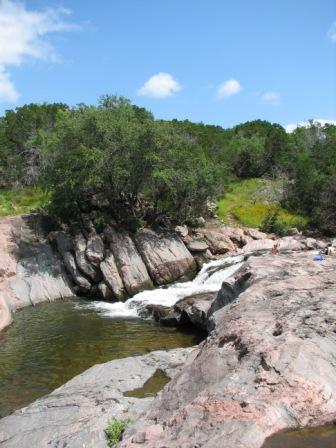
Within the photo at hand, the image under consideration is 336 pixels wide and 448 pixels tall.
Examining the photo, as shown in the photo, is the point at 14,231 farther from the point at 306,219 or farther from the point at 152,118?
the point at 306,219

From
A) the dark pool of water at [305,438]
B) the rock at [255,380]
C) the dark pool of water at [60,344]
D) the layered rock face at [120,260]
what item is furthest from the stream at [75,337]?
the dark pool of water at [305,438]

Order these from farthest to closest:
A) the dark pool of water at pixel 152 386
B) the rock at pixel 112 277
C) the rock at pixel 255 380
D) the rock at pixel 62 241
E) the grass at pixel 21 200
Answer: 1. the grass at pixel 21 200
2. the rock at pixel 62 241
3. the rock at pixel 112 277
4. the dark pool of water at pixel 152 386
5. the rock at pixel 255 380

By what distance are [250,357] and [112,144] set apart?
26.8 metres

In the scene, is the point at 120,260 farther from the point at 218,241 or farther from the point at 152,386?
the point at 152,386

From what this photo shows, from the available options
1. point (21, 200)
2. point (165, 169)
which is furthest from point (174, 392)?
point (21, 200)

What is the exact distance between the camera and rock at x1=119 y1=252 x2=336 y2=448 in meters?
8.21

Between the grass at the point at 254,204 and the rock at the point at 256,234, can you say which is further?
the grass at the point at 254,204

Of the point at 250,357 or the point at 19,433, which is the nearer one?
the point at 250,357

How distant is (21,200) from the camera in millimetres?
52188

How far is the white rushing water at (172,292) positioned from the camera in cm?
2923

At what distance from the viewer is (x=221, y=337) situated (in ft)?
36.8

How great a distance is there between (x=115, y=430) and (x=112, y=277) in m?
21.6

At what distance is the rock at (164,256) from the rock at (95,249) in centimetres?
253

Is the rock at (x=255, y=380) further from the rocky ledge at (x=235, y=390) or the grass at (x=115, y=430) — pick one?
the grass at (x=115, y=430)
